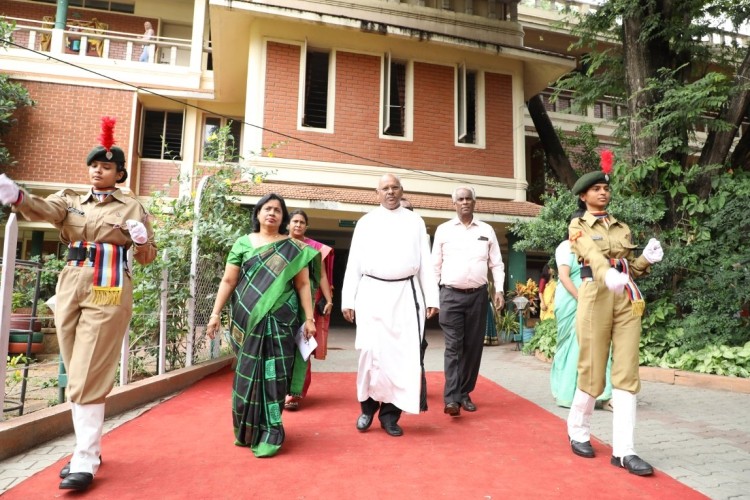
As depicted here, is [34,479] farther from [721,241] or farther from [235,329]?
[721,241]

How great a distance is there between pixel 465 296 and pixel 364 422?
145 centimetres

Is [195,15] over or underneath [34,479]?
over

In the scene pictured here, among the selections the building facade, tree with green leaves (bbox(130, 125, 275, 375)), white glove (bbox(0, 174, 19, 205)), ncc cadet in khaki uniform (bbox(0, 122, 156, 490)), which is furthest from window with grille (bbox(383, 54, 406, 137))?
white glove (bbox(0, 174, 19, 205))

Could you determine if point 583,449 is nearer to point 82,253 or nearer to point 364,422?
point 364,422

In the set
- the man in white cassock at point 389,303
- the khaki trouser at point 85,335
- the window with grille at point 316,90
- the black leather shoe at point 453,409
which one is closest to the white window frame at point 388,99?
the window with grille at point 316,90

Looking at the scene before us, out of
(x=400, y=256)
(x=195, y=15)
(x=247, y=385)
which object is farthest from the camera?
(x=195, y=15)

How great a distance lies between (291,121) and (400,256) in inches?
278

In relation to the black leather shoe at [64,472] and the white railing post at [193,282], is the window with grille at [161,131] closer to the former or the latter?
the white railing post at [193,282]

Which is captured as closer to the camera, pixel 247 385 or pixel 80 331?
pixel 80 331

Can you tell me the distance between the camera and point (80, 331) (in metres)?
2.78

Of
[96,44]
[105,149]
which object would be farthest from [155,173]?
[105,149]

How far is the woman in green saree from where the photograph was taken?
10.5ft

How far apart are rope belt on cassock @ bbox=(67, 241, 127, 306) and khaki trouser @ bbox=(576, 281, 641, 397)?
2.89 metres

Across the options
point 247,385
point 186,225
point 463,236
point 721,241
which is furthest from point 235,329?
point 721,241
